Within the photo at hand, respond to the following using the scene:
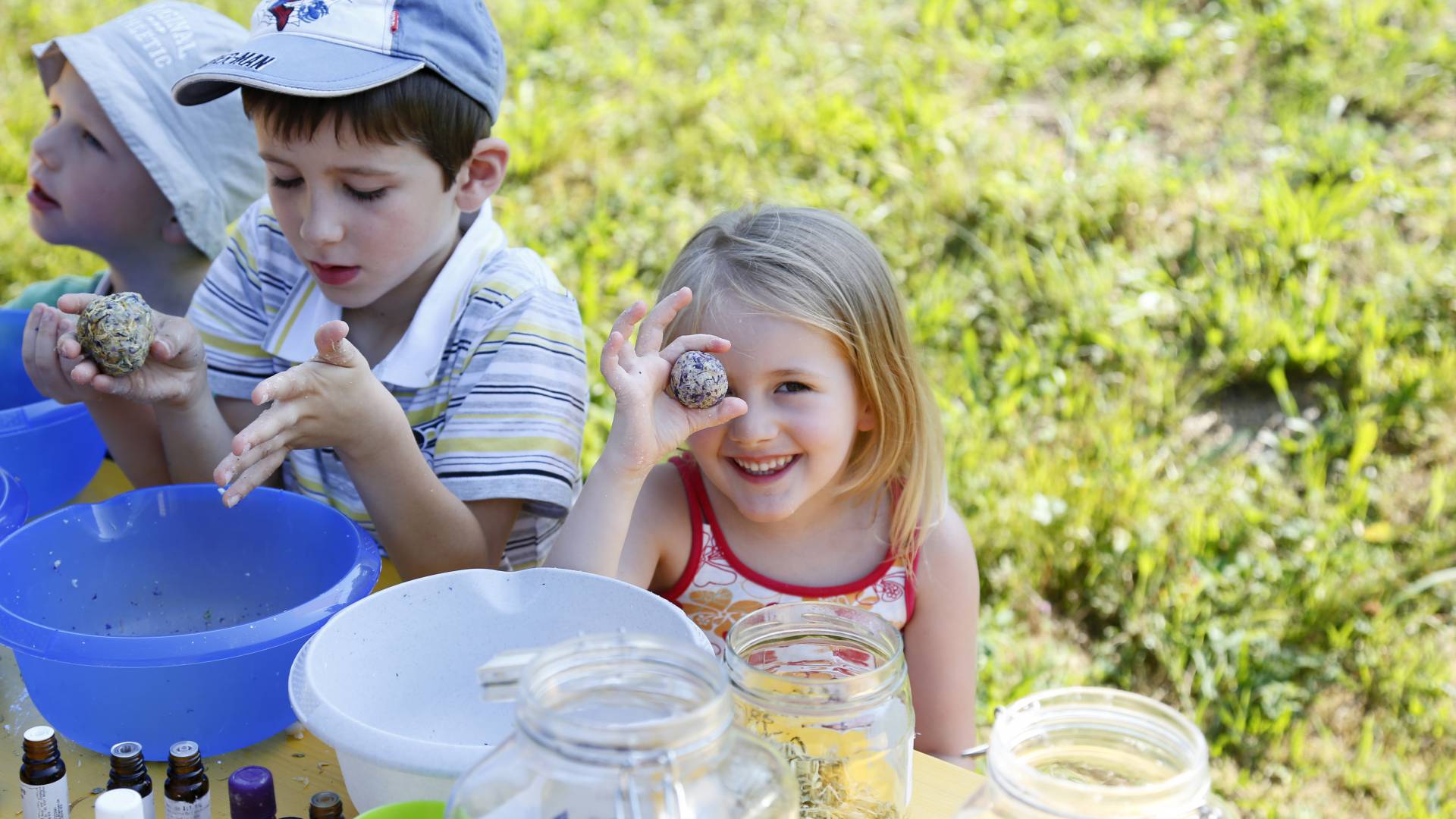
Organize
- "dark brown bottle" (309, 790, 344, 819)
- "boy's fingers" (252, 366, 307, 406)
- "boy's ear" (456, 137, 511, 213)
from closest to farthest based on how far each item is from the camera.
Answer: "dark brown bottle" (309, 790, 344, 819)
"boy's fingers" (252, 366, 307, 406)
"boy's ear" (456, 137, 511, 213)

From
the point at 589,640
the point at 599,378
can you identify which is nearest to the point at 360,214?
the point at 589,640

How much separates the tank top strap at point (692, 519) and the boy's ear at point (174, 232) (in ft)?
3.45

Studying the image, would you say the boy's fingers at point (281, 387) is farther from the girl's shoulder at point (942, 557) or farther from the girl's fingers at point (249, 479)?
the girl's shoulder at point (942, 557)

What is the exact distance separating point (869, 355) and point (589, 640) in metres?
0.91

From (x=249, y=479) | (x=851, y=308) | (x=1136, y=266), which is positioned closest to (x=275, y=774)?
(x=249, y=479)

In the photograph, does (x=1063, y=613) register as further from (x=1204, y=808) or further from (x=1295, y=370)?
(x=1204, y=808)

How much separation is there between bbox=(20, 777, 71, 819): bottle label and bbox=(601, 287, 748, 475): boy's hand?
626mm

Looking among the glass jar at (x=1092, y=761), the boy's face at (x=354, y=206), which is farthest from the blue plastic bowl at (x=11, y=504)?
the glass jar at (x=1092, y=761)

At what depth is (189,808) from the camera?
44.9 inches

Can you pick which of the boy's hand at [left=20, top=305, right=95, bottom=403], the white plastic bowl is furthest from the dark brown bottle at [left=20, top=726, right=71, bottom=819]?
the boy's hand at [left=20, top=305, right=95, bottom=403]

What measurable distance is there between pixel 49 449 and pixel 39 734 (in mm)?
708

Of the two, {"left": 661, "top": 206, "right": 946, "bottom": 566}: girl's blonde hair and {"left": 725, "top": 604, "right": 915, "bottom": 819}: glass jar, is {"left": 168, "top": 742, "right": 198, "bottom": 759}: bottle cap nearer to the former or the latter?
Answer: {"left": 725, "top": 604, "right": 915, "bottom": 819}: glass jar

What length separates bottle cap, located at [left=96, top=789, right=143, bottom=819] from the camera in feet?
3.44

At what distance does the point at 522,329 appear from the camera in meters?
1.83
